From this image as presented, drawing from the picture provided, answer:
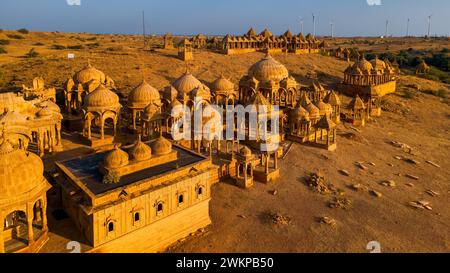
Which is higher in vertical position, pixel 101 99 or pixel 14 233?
pixel 101 99

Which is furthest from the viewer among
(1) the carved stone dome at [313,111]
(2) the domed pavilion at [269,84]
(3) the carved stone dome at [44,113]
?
(2) the domed pavilion at [269,84]

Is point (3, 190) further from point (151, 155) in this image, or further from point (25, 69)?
point (25, 69)

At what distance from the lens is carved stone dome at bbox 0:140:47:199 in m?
14.7

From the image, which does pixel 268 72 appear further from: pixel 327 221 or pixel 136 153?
pixel 136 153

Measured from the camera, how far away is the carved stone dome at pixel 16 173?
580 inches

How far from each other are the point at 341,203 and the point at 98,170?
578 inches

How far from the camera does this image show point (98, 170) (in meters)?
19.4

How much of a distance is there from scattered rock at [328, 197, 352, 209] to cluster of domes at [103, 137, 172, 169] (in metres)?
10.7

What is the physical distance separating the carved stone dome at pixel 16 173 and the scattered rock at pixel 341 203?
1650 cm

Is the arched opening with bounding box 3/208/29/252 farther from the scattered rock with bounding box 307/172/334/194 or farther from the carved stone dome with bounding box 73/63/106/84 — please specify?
the carved stone dome with bounding box 73/63/106/84

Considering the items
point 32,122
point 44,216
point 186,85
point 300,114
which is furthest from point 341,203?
point 32,122

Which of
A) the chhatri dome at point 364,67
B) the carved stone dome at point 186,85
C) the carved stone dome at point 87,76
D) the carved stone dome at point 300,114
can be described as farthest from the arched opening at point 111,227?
the chhatri dome at point 364,67

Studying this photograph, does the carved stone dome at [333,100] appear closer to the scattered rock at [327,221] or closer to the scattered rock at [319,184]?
the scattered rock at [319,184]

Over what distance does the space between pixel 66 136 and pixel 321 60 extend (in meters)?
55.4
